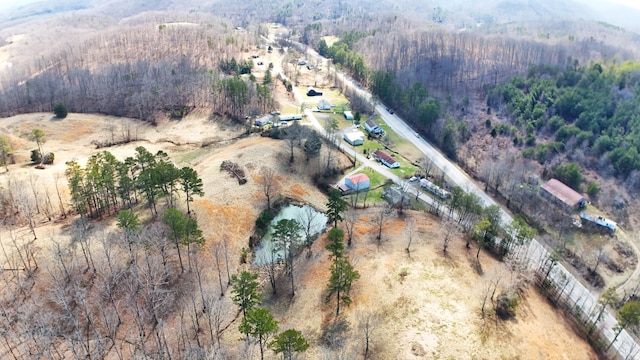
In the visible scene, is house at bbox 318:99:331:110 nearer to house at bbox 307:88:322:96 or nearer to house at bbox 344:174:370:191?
house at bbox 307:88:322:96

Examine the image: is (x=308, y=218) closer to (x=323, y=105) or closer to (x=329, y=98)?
(x=323, y=105)

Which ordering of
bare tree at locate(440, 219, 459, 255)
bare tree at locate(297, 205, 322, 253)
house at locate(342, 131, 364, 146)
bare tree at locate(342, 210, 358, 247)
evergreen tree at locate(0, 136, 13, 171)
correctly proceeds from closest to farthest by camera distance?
bare tree at locate(440, 219, 459, 255)
bare tree at locate(342, 210, 358, 247)
bare tree at locate(297, 205, 322, 253)
evergreen tree at locate(0, 136, 13, 171)
house at locate(342, 131, 364, 146)

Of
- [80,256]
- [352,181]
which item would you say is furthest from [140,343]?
[352,181]

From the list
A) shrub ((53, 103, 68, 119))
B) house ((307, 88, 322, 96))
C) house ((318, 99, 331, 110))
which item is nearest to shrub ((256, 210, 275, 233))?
house ((318, 99, 331, 110))

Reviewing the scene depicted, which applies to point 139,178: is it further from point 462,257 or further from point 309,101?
point 309,101

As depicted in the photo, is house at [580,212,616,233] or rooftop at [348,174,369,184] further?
rooftop at [348,174,369,184]

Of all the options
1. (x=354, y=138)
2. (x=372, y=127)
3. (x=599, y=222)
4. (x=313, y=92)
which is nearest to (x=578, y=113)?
(x=599, y=222)

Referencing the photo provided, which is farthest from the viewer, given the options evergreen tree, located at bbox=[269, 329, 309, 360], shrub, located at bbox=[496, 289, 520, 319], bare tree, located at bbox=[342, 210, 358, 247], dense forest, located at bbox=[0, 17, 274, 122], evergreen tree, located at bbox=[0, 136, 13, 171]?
dense forest, located at bbox=[0, 17, 274, 122]
